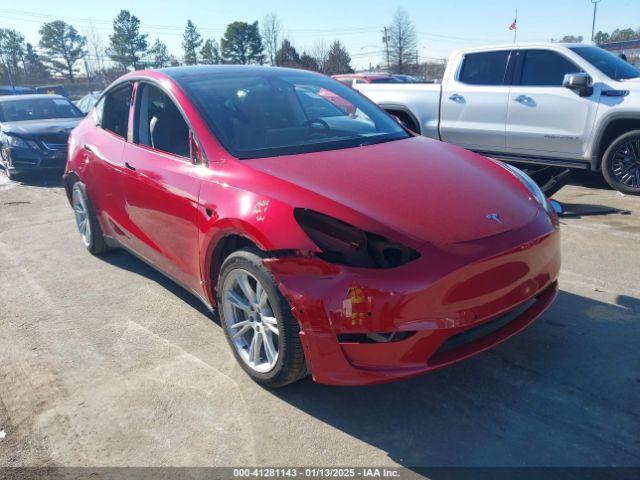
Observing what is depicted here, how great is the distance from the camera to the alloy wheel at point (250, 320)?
2863 mm

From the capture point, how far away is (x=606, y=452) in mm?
2400

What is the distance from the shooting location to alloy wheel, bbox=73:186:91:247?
518 cm

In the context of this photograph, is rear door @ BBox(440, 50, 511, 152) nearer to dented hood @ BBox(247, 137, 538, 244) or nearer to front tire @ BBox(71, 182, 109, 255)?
dented hood @ BBox(247, 137, 538, 244)

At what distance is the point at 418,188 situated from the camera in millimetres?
2959

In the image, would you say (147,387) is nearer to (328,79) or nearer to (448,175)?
(448,175)

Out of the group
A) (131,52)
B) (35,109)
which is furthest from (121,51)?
(35,109)

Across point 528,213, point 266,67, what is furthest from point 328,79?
point 528,213

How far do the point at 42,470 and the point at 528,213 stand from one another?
271cm

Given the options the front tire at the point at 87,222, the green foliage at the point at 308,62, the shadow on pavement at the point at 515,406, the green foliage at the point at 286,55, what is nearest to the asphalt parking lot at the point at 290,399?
the shadow on pavement at the point at 515,406

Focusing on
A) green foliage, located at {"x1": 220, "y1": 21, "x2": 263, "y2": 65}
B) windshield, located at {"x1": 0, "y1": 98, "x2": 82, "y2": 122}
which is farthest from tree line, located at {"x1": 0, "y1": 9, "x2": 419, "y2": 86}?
windshield, located at {"x1": 0, "y1": 98, "x2": 82, "y2": 122}

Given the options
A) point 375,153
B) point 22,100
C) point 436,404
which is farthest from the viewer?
point 22,100

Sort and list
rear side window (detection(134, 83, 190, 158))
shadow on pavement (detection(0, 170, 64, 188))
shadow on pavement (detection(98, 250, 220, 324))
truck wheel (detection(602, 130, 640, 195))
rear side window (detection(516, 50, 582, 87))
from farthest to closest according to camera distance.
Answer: shadow on pavement (detection(0, 170, 64, 188)) → rear side window (detection(516, 50, 582, 87)) → truck wheel (detection(602, 130, 640, 195)) → shadow on pavement (detection(98, 250, 220, 324)) → rear side window (detection(134, 83, 190, 158))

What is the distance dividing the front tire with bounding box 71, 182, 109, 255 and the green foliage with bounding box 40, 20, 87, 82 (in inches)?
2690

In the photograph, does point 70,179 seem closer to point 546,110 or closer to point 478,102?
point 478,102
